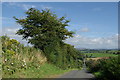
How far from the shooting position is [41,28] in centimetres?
3247

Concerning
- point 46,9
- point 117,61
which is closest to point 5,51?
point 117,61

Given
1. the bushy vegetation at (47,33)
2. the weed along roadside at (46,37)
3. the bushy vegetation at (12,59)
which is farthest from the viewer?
the bushy vegetation at (47,33)

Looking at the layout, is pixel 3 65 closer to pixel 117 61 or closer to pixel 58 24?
pixel 117 61

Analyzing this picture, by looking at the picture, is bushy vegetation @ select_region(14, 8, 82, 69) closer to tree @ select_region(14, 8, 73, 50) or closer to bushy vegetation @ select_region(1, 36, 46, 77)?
tree @ select_region(14, 8, 73, 50)

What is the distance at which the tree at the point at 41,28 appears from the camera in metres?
30.9

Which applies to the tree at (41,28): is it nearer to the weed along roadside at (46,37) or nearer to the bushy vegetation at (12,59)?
the weed along roadside at (46,37)

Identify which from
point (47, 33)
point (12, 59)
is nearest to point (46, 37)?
point (47, 33)

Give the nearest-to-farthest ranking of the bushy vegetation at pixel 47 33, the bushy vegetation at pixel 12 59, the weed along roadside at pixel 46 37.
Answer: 1. the bushy vegetation at pixel 12 59
2. the weed along roadside at pixel 46 37
3. the bushy vegetation at pixel 47 33

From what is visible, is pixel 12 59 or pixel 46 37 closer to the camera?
pixel 12 59

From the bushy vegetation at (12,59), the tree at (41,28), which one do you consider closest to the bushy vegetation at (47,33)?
the tree at (41,28)

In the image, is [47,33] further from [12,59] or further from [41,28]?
[12,59]

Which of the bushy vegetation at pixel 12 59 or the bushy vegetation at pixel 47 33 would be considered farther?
the bushy vegetation at pixel 47 33

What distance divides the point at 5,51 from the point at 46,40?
15.1 metres

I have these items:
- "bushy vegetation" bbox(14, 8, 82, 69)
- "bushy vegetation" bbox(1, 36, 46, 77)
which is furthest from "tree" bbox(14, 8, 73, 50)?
"bushy vegetation" bbox(1, 36, 46, 77)
